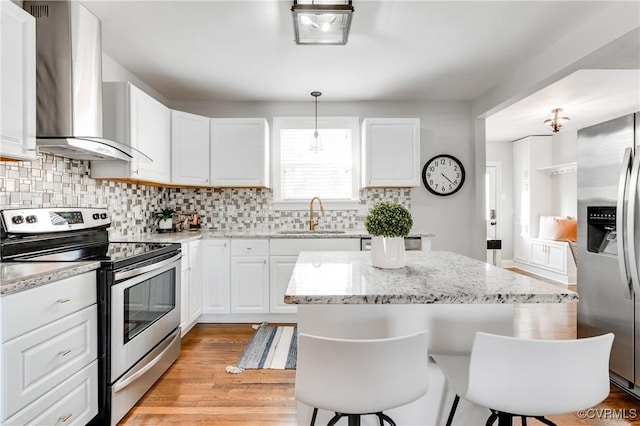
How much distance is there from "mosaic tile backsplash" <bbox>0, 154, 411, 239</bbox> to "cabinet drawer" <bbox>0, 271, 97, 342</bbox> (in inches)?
31.4

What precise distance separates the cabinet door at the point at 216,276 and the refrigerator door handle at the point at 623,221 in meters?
3.06

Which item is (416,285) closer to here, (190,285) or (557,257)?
(190,285)

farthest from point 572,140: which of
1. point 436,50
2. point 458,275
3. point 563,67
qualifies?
point 458,275

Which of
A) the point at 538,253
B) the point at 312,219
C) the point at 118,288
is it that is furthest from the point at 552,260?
the point at 118,288

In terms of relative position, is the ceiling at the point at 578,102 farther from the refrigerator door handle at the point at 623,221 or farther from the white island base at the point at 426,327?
the white island base at the point at 426,327

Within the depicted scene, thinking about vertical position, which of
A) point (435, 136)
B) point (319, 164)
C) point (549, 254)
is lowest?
point (549, 254)

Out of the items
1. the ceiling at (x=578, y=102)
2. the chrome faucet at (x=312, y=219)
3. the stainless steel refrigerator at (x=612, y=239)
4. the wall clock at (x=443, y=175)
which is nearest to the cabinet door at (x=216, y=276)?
the chrome faucet at (x=312, y=219)

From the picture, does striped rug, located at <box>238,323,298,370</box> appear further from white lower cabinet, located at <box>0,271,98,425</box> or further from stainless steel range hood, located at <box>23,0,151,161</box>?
stainless steel range hood, located at <box>23,0,151,161</box>

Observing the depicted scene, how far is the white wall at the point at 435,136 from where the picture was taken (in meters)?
4.09

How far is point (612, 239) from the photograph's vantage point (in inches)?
91.5

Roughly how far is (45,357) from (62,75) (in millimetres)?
1586

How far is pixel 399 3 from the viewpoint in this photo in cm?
212

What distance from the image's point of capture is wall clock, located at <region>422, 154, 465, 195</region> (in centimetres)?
414

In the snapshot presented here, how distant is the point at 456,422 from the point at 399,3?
2.29 metres
